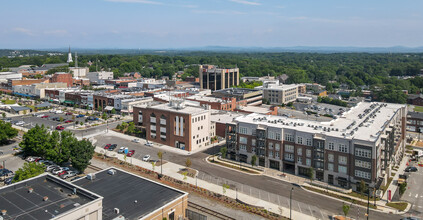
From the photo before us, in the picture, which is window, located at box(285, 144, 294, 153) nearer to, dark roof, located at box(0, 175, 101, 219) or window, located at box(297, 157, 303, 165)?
window, located at box(297, 157, 303, 165)

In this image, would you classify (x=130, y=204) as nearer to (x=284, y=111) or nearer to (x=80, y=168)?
(x=80, y=168)

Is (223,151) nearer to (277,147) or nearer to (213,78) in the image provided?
(277,147)

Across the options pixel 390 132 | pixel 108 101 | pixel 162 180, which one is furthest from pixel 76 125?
pixel 390 132

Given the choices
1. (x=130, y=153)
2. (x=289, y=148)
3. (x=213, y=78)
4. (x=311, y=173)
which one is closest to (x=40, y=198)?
(x=130, y=153)

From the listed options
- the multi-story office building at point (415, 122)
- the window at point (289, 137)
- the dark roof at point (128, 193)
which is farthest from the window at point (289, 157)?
the multi-story office building at point (415, 122)

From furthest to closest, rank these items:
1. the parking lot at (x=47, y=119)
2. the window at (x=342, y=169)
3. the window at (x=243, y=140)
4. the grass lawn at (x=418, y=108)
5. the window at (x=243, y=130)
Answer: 1. the grass lawn at (x=418, y=108)
2. the parking lot at (x=47, y=119)
3. the window at (x=243, y=140)
4. the window at (x=243, y=130)
5. the window at (x=342, y=169)

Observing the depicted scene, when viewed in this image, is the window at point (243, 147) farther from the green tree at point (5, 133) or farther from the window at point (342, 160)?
the green tree at point (5, 133)
